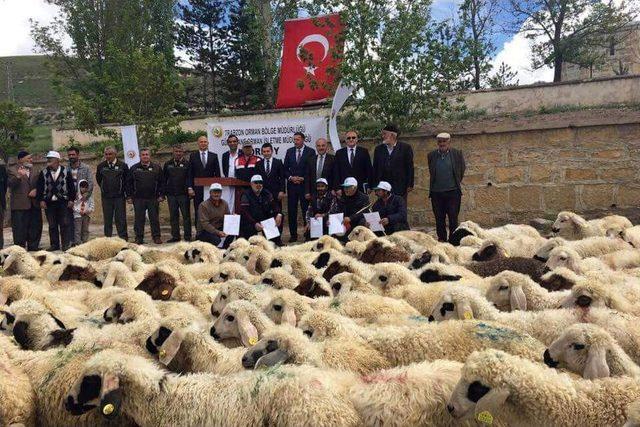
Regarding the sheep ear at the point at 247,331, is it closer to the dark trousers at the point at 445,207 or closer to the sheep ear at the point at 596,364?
the sheep ear at the point at 596,364

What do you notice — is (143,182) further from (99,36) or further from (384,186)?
(99,36)

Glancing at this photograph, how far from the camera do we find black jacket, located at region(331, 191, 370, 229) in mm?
12102

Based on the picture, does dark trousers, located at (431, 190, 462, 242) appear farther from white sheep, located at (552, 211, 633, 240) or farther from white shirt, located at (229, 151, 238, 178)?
white shirt, located at (229, 151, 238, 178)

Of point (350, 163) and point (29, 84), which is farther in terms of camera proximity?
point (29, 84)

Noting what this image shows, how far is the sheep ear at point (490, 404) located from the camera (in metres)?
3.71

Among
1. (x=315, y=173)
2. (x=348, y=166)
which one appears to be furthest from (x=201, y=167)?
(x=348, y=166)

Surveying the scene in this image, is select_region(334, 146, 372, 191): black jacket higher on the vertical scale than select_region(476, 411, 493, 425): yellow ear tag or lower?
higher

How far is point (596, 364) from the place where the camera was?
13.9ft

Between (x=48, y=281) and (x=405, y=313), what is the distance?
4815mm

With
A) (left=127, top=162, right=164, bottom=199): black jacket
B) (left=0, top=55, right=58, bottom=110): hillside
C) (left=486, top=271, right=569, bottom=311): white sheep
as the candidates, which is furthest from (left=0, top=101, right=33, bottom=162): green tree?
(left=0, top=55, right=58, bottom=110): hillside

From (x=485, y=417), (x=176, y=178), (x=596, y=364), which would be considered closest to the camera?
(x=485, y=417)

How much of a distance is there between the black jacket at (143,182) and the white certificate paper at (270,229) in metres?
3.32

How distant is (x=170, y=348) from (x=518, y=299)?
3.24 meters

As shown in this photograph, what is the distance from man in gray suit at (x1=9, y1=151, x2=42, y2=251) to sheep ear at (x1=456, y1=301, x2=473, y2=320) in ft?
35.5
